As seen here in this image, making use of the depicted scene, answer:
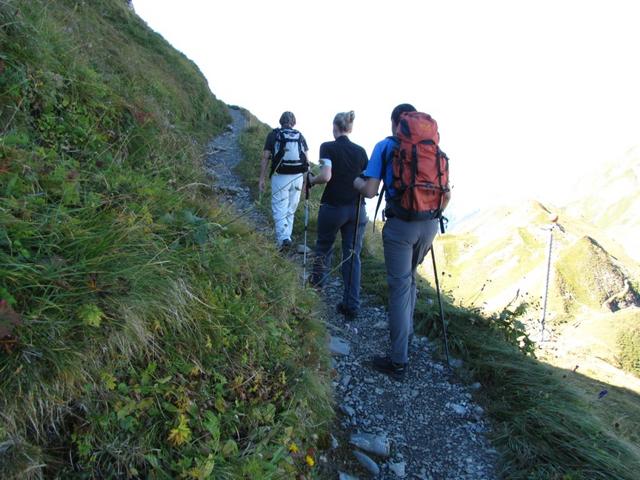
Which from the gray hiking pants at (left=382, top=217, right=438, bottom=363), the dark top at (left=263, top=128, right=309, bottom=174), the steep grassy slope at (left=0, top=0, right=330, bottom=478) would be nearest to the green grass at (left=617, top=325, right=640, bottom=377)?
the gray hiking pants at (left=382, top=217, right=438, bottom=363)

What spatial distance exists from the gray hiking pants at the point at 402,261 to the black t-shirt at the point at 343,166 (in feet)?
4.42

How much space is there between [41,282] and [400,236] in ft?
11.5

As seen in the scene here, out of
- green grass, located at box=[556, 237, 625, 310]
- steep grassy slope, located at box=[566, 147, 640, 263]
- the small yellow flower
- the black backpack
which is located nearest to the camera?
the small yellow flower

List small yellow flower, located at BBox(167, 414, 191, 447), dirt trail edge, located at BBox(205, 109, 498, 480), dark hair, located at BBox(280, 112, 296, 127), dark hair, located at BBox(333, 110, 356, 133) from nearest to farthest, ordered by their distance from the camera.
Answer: small yellow flower, located at BBox(167, 414, 191, 447)
dirt trail edge, located at BBox(205, 109, 498, 480)
dark hair, located at BBox(333, 110, 356, 133)
dark hair, located at BBox(280, 112, 296, 127)

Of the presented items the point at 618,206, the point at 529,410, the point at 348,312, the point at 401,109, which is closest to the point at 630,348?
the point at 348,312

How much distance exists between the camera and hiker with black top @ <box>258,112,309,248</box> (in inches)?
267

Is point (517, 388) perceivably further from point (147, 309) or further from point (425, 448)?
point (147, 309)

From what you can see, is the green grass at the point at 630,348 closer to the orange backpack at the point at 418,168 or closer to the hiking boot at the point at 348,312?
the hiking boot at the point at 348,312

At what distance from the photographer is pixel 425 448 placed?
381cm

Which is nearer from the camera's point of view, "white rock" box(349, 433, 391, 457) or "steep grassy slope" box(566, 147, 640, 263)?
"white rock" box(349, 433, 391, 457)

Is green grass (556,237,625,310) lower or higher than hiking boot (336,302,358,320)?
higher

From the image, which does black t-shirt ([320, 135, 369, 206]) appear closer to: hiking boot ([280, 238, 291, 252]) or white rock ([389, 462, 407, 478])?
hiking boot ([280, 238, 291, 252])

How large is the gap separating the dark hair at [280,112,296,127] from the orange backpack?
3002 mm

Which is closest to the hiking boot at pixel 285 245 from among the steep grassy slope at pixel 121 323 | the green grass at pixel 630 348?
the steep grassy slope at pixel 121 323
